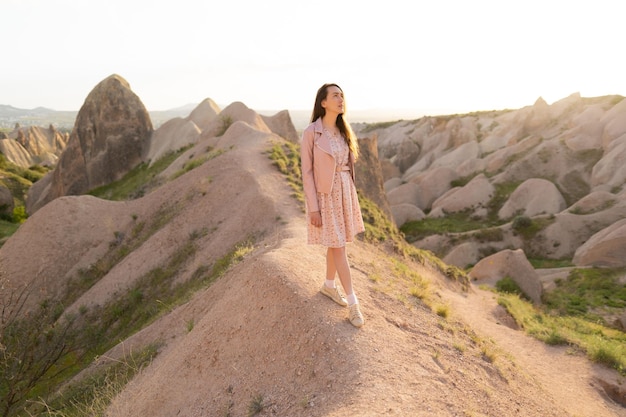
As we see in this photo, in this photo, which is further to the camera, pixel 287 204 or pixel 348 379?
pixel 287 204

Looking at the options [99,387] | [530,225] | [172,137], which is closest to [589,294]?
[530,225]

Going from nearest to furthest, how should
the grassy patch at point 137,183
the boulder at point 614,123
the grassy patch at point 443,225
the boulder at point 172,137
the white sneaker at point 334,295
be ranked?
the white sneaker at point 334,295 < the grassy patch at point 137,183 < the boulder at point 172,137 < the grassy patch at point 443,225 < the boulder at point 614,123

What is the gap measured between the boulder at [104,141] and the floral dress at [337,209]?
3095 centimetres

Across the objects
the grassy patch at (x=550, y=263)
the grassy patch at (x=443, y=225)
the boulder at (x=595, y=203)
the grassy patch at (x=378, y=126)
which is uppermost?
the grassy patch at (x=378, y=126)

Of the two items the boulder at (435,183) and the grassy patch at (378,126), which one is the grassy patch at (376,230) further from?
the grassy patch at (378,126)

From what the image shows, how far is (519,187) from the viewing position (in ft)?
118

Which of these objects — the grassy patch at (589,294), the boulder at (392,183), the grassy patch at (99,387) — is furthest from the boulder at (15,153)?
the grassy patch at (589,294)

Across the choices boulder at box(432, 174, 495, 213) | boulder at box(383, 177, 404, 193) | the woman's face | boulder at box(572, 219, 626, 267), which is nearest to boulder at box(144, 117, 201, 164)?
boulder at box(432, 174, 495, 213)

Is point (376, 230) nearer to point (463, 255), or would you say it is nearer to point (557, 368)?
point (557, 368)

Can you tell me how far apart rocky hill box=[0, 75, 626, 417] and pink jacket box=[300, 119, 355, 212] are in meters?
1.71

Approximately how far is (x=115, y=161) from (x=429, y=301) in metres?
29.5

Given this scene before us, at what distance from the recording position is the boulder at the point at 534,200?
109ft

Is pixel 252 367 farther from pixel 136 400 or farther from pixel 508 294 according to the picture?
pixel 508 294

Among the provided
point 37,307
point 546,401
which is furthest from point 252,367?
point 37,307
